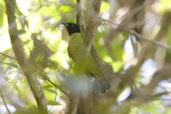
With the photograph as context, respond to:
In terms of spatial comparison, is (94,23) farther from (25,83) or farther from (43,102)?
(25,83)

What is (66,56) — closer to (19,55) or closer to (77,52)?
(77,52)

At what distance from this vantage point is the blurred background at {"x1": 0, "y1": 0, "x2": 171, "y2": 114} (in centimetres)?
233

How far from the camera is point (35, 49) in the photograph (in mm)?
2871

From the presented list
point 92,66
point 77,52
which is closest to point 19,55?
point 77,52

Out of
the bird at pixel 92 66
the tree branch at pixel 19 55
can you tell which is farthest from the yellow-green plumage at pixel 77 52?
the tree branch at pixel 19 55

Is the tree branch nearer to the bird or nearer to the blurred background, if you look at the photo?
the blurred background

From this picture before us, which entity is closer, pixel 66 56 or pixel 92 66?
pixel 92 66

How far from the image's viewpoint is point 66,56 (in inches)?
148

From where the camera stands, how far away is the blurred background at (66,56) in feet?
7.65

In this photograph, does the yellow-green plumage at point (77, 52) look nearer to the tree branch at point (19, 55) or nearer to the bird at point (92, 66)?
the bird at point (92, 66)

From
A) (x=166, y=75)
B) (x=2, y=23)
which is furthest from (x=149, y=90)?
(x=2, y=23)

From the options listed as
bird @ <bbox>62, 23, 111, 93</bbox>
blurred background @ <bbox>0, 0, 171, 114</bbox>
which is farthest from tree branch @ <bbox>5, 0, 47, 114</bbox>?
bird @ <bbox>62, 23, 111, 93</bbox>

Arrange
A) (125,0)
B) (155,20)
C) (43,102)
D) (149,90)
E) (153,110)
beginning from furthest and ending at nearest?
(125,0) → (155,20) → (149,90) → (153,110) → (43,102)

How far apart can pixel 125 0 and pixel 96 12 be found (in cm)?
181
